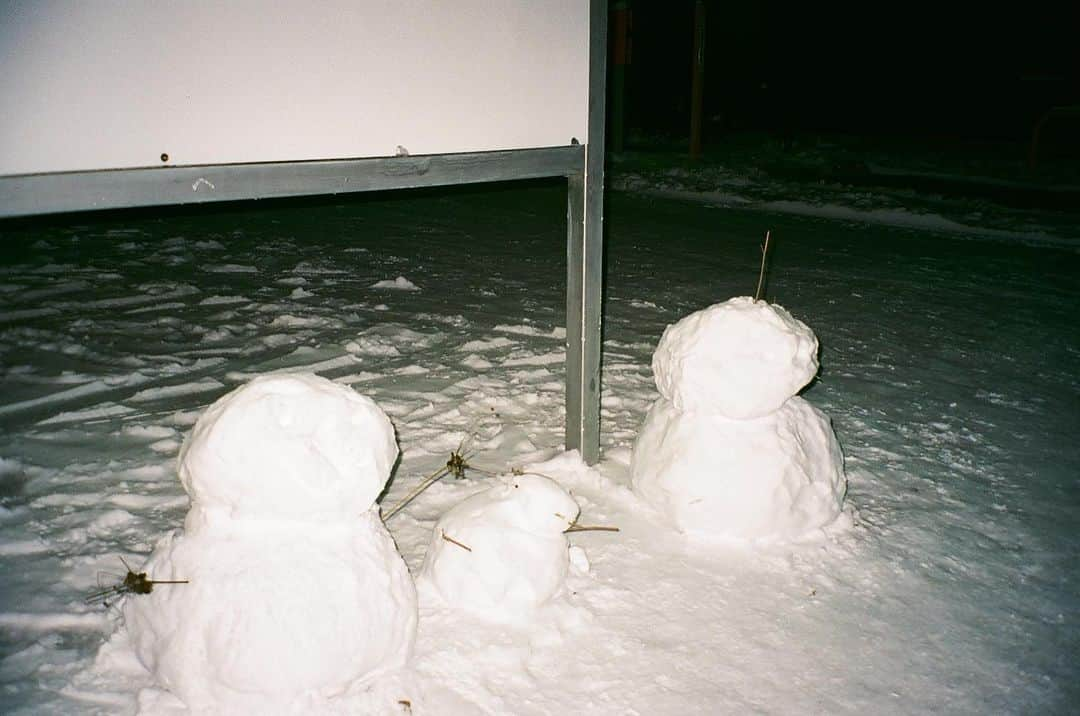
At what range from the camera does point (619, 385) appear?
4824mm

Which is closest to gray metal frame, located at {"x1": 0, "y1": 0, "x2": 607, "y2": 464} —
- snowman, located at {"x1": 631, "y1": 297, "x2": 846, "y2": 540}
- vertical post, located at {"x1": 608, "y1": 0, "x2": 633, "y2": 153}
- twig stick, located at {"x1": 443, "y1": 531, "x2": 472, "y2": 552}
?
snowman, located at {"x1": 631, "y1": 297, "x2": 846, "y2": 540}

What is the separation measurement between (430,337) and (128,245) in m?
4.63

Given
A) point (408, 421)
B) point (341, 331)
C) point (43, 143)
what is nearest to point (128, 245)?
point (341, 331)

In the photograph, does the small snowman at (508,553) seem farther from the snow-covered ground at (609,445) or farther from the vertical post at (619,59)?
the vertical post at (619,59)

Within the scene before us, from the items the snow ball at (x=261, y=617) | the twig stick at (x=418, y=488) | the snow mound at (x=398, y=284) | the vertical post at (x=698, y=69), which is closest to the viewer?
the snow ball at (x=261, y=617)

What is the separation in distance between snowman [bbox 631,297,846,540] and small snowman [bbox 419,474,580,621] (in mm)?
658

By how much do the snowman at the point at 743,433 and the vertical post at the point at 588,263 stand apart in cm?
48

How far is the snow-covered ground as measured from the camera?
8.04 feet

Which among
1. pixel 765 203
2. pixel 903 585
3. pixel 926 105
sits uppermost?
pixel 926 105

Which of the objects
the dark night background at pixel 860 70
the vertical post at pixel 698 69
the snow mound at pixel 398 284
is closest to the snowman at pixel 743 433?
the snow mound at pixel 398 284

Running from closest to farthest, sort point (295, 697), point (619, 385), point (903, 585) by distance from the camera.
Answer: point (295, 697) → point (903, 585) → point (619, 385)

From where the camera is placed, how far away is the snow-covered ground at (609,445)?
2.45 m

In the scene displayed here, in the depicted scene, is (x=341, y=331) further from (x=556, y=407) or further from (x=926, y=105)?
(x=926, y=105)

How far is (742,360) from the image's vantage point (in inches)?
115
